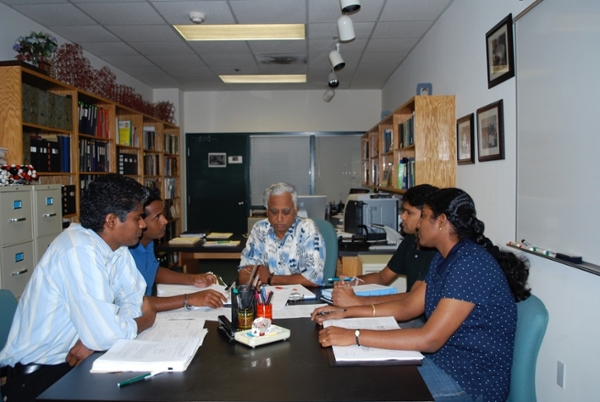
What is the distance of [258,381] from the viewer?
1301 mm

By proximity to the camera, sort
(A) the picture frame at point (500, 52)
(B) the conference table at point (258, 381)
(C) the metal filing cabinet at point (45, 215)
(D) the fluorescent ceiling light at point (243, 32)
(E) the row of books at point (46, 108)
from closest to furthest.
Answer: (B) the conference table at point (258, 381) < (A) the picture frame at point (500, 52) < (C) the metal filing cabinet at point (45, 215) < (E) the row of books at point (46, 108) < (D) the fluorescent ceiling light at point (243, 32)

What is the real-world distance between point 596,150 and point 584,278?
1.95 feet

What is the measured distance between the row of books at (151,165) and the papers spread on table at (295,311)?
15.8 feet

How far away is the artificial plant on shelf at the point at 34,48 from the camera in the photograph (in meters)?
3.74

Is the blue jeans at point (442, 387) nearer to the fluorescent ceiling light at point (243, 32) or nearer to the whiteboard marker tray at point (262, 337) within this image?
the whiteboard marker tray at point (262, 337)

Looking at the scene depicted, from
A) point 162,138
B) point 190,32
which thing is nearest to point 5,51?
point 190,32

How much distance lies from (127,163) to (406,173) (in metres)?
3.41

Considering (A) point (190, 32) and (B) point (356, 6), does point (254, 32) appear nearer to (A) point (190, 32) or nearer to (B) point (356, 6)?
(A) point (190, 32)

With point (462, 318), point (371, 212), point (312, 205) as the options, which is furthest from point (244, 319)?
point (312, 205)

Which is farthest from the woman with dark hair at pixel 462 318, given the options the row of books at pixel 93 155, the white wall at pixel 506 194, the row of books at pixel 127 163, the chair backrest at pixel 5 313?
the row of books at pixel 127 163

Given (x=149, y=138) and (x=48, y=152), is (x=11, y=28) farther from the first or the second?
(x=149, y=138)

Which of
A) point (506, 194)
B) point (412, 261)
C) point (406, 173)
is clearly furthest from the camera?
point (406, 173)

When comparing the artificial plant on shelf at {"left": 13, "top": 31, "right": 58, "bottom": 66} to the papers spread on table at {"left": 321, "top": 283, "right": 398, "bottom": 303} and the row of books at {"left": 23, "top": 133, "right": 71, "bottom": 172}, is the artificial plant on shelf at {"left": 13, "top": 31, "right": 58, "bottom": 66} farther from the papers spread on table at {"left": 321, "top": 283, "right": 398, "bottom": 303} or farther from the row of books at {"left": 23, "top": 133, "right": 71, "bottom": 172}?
the papers spread on table at {"left": 321, "top": 283, "right": 398, "bottom": 303}

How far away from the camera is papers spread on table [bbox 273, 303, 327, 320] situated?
191cm
